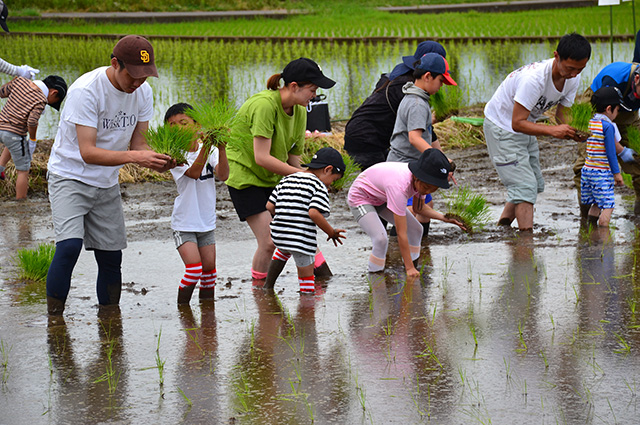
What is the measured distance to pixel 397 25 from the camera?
25.3 metres

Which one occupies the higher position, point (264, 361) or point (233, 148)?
point (233, 148)

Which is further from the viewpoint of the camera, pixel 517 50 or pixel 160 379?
pixel 517 50

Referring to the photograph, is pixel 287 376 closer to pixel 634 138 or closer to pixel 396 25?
pixel 634 138

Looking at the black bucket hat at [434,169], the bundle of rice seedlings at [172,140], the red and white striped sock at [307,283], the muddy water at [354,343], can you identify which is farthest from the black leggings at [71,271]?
the black bucket hat at [434,169]

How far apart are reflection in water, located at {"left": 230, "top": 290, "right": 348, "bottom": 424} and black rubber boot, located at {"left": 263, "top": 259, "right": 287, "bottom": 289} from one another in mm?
595

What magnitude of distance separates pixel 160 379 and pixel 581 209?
4482 mm

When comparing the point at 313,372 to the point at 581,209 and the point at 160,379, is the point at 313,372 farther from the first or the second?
the point at 581,209

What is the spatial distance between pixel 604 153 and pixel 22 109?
18.1 ft

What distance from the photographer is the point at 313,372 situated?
3.79 m

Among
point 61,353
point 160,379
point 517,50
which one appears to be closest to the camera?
point 160,379

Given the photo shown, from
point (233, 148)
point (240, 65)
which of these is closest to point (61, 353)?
point (233, 148)

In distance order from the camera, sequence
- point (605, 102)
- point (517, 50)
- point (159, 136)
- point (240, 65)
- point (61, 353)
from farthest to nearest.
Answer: point (517, 50) → point (240, 65) → point (605, 102) → point (159, 136) → point (61, 353)

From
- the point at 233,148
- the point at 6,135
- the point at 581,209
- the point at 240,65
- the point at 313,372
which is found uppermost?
the point at 240,65

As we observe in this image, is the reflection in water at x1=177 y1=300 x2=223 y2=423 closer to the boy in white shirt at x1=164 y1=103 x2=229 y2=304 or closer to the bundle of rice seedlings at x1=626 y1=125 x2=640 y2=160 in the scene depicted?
the boy in white shirt at x1=164 y1=103 x2=229 y2=304
